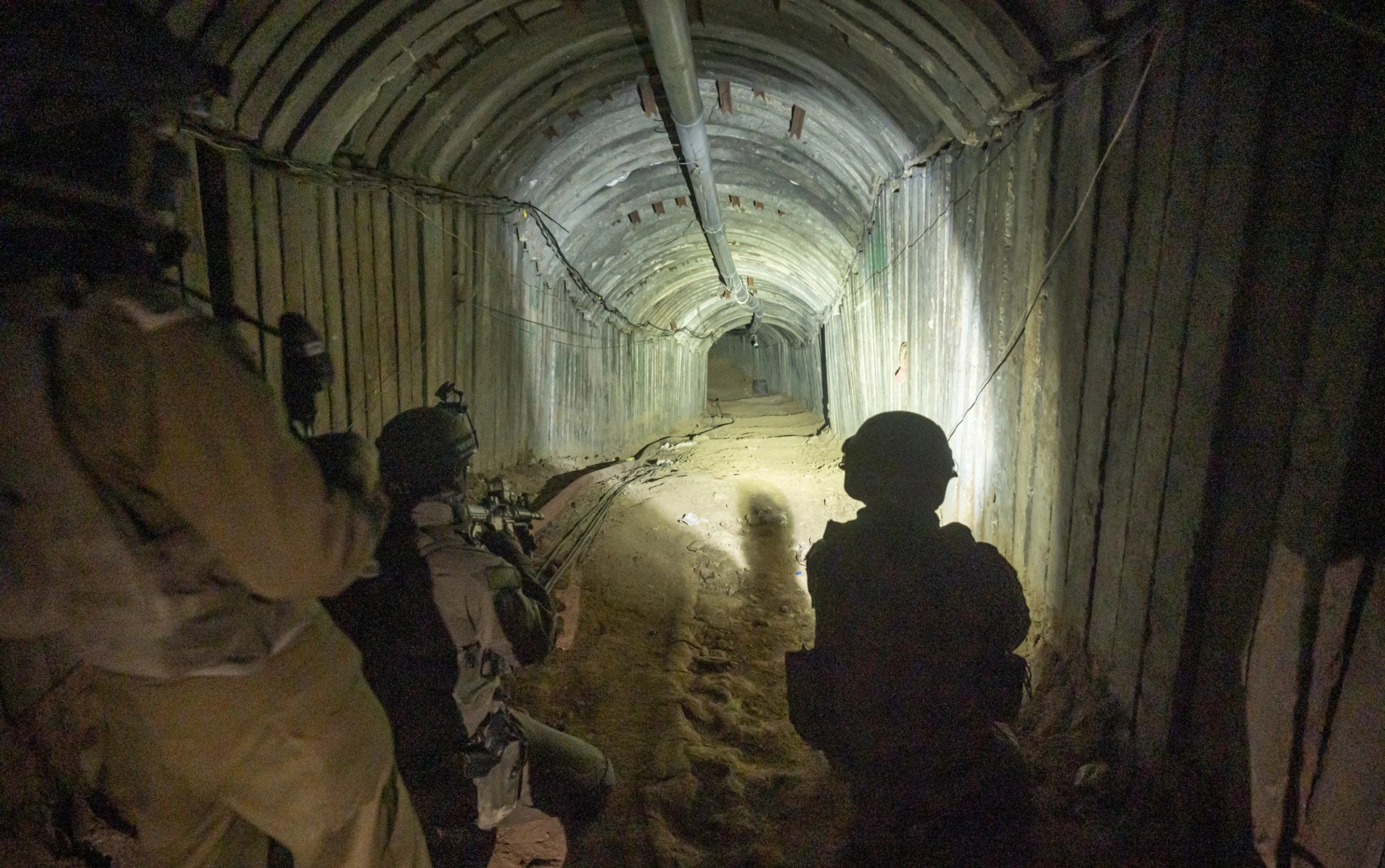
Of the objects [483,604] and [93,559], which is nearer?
[93,559]

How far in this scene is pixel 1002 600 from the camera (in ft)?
6.81

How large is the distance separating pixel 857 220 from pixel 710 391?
75.7ft

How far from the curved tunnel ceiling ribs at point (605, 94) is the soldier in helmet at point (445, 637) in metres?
2.35

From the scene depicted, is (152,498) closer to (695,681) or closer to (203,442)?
(203,442)

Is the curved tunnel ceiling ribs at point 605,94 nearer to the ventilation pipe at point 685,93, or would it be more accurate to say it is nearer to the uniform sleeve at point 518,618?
the ventilation pipe at point 685,93

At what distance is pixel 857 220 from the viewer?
761cm

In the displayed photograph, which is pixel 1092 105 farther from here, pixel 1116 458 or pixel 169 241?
pixel 169 241

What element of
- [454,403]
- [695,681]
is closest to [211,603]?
[454,403]

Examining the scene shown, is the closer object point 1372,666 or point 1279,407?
point 1372,666

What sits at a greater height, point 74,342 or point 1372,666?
point 74,342

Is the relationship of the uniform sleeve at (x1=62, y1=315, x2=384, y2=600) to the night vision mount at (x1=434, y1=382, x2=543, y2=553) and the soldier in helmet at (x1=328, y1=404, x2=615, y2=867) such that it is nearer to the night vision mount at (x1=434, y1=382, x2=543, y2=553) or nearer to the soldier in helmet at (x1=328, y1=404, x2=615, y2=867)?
the soldier in helmet at (x1=328, y1=404, x2=615, y2=867)

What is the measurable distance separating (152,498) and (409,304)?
13.8ft

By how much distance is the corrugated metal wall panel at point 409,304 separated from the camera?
3.78 metres

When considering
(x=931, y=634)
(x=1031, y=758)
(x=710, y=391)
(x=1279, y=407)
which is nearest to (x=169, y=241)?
(x=931, y=634)
